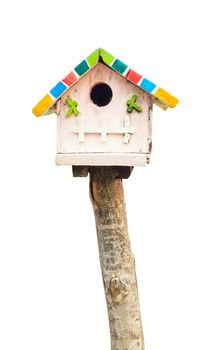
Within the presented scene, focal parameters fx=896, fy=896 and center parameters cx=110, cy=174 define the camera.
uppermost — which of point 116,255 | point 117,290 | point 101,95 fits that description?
point 101,95

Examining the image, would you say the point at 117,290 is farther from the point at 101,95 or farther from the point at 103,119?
the point at 101,95

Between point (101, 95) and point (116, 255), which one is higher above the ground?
point (101, 95)

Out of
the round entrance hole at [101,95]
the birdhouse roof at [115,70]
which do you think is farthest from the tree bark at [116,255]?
the birdhouse roof at [115,70]

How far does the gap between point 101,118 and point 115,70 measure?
27 centimetres

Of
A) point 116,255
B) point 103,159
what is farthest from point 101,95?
point 116,255

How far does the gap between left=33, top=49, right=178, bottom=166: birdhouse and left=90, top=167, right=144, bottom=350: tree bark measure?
0.25 metres

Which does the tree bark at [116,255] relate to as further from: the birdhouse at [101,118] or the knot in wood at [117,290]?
the birdhouse at [101,118]

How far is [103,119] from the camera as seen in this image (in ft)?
15.8

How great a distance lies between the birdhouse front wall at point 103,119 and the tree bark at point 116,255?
254 millimetres

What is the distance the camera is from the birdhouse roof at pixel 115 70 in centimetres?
476

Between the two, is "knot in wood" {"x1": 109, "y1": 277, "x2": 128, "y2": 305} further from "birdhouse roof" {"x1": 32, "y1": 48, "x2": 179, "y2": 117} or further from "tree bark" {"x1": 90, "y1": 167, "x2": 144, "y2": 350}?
"birdhouse roof" {"x1": 32, "y1": 48, "x2": 179, "y2": 117}

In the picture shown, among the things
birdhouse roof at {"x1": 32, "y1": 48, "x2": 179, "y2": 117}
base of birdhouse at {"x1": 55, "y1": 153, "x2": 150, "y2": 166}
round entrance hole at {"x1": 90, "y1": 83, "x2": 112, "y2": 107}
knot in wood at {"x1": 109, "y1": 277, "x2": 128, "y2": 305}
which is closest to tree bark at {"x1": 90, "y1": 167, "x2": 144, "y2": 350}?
knot in wood at {"x1": 109, "y1": 277, "x2": 128, "y2": 305}

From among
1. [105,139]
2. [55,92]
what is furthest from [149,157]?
[55,92]

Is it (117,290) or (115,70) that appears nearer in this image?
(115,70)
